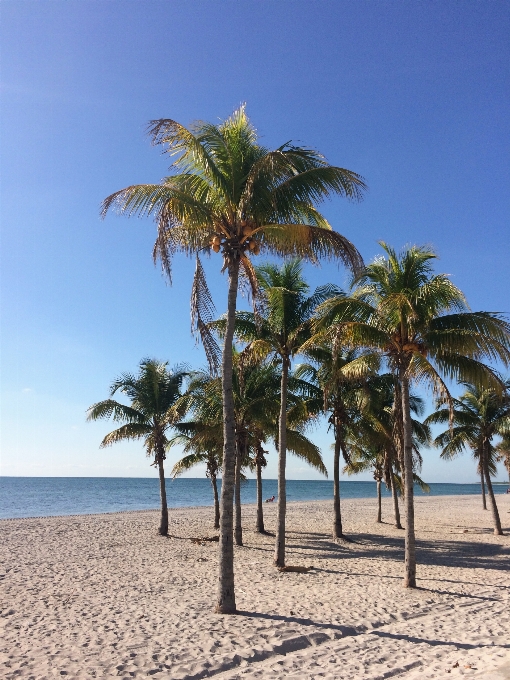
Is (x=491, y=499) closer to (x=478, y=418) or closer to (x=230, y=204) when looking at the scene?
(x=478, y=418)

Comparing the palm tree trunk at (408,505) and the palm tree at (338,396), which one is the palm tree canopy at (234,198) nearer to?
the palm tree trunk at (408,505)

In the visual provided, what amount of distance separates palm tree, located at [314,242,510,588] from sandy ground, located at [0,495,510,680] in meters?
2.01

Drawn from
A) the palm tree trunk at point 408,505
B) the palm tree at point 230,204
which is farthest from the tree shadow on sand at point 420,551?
the palm tree at point 230,204

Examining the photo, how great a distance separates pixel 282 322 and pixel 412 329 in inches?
165

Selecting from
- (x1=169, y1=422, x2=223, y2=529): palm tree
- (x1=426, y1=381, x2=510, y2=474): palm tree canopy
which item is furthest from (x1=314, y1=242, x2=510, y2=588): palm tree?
(x1=426, y1=381, x2=510, y2=474): palm tree canopy

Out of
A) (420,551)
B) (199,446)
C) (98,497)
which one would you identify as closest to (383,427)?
(420,551)

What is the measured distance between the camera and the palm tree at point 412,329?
35.9ft

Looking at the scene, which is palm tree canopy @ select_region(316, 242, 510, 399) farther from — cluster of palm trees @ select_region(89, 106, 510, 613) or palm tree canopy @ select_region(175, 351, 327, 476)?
palm tree canopy @ select_region(175, 351, 327, 476)

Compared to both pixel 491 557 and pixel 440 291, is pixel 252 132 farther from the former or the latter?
pixel 491 557

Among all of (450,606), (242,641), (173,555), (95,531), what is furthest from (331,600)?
(95,531)

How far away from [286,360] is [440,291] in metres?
4.97

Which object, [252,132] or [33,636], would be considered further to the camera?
[252,132]

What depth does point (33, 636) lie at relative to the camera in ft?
25.5

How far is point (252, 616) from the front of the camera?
28.8 feet
